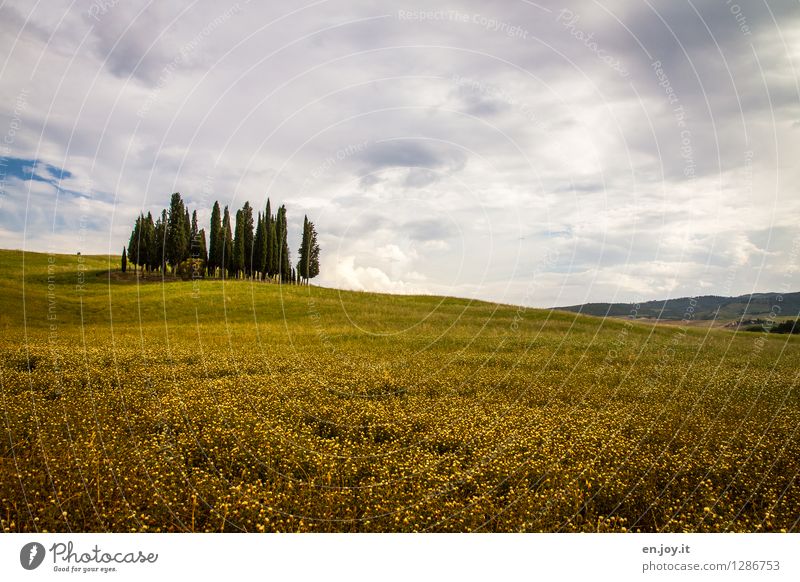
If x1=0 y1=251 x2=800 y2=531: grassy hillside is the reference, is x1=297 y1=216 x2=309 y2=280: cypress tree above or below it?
above

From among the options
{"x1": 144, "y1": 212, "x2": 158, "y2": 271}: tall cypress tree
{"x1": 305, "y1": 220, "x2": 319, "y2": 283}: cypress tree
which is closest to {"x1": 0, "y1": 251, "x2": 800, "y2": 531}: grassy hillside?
{"x1": 305, "y1": 220, "x2": 319, "y2": 283}: cypress tree

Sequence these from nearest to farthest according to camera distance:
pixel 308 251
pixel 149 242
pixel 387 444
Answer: pixel 387 444 → pixel 308 251 → pixel 149 242

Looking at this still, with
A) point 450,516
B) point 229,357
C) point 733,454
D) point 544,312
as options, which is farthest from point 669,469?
point 544,312

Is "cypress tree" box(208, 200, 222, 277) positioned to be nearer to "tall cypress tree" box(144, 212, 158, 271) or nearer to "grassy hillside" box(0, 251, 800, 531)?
"tall cypress tree" box(144, 212, 158, 271)

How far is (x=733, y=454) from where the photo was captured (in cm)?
930

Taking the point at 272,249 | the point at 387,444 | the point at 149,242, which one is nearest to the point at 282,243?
the point at 272,249

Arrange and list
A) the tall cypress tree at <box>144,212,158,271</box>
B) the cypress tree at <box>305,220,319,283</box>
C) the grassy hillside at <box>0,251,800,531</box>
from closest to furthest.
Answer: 1. the grassy hillside at <box>0,251,800,531</box>
2. the cypress tree at <box>305,220,319,283</box>
3. the tall cypress tree at <box>144,212,158,271</box>

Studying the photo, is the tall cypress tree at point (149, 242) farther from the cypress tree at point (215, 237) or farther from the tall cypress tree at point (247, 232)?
the tall cypress tree at point (247, 232)

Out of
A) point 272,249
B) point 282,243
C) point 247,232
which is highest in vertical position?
point 247,232

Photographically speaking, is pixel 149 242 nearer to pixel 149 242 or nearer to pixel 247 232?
pixel 149 242

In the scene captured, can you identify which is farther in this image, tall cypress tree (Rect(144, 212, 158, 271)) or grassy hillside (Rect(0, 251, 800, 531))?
tall cypress tree (Rect(144, 212, 158, 271))

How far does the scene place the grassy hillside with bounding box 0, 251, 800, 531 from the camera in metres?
6.79

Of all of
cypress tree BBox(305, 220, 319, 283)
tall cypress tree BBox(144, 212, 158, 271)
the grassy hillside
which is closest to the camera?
the grassy hillside

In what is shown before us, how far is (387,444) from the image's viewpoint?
393 inches
